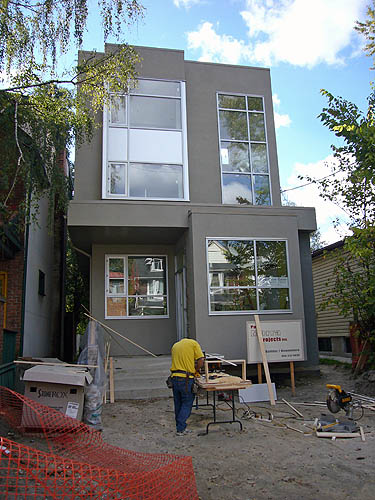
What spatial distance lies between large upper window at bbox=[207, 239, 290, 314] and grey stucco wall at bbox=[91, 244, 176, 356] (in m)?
2.45

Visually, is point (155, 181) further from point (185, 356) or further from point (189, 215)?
point (185, 356)

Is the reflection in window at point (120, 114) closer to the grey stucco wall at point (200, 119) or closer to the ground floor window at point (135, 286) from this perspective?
the grey stucco wall at point (200, 119)

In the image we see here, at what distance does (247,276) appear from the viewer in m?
10.5

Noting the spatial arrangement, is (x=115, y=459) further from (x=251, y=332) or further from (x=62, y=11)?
(x=62, y=11)

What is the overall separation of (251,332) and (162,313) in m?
3.61

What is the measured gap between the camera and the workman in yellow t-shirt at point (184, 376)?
248 inches

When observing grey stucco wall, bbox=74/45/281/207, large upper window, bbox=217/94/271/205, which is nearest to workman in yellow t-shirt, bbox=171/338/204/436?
grey stucco wall, bbox=74/45/281/207

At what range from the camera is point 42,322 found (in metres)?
12.2

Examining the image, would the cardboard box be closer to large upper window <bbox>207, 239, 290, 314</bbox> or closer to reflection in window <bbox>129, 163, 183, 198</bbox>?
large upper window <bbox>207, 239, 290, 314</bbox>

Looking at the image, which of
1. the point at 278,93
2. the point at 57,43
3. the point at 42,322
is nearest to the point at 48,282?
the point at 42,322

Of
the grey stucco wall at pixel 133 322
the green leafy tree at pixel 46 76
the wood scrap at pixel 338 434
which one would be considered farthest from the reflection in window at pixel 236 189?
the wood scrap at pixel 338 434

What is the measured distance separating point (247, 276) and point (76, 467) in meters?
6.94

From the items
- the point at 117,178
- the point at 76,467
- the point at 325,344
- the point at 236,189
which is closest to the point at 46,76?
the point at 117,178

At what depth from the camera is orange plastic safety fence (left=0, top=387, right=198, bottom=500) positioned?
3021 millimetres
